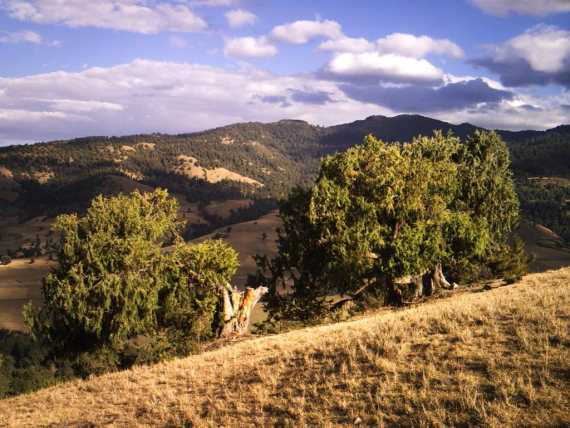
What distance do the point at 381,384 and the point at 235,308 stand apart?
834 inches

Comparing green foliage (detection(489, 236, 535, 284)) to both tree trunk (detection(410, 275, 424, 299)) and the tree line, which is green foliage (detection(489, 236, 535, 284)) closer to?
the tree line

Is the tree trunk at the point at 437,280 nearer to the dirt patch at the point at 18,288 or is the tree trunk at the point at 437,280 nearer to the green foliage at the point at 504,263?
the green foliage at the point at 504,263

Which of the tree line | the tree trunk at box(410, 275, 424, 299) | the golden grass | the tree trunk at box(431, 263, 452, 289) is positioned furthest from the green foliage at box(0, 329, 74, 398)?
the golden grass

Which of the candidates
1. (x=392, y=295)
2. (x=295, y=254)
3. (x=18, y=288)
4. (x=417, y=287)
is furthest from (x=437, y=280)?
(x=18, y=288)

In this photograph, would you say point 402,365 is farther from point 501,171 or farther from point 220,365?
point 501,171

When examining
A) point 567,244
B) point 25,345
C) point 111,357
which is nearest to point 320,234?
point 111,357

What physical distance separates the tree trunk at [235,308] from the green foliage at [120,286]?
0.83 meters

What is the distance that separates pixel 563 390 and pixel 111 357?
83.0 feet

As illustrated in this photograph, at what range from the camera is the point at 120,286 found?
24703 millimetres

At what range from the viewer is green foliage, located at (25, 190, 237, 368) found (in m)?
24.5

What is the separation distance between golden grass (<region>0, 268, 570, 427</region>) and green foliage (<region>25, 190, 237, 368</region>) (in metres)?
8.05

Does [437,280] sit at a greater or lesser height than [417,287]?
lesser

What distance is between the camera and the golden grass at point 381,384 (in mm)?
8562

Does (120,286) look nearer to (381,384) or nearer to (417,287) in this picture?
(381,384)
